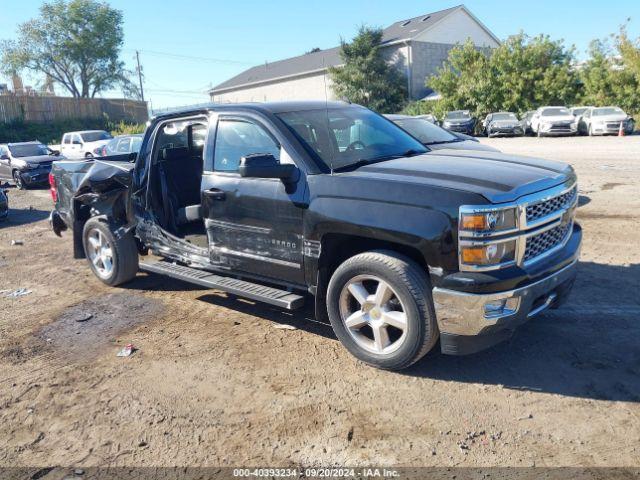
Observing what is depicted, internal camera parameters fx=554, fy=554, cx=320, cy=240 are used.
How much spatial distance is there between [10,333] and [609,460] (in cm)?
509

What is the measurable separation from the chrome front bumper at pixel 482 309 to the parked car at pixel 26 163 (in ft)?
59.8

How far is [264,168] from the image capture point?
13.5 ft

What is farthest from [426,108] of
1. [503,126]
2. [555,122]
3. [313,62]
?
[313,62]

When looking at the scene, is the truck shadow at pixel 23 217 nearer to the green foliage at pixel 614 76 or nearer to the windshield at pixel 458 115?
the windshield at pixel 458 115

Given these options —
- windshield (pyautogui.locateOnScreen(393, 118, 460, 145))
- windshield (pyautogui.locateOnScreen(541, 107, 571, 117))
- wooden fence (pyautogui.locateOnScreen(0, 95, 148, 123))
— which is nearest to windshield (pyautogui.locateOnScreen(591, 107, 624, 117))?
windshield (pyautogui.locateOnScreen(541, 107, 571, 117))

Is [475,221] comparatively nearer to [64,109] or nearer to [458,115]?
[458,115]

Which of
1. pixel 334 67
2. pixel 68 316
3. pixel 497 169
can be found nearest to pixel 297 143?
pixel 497 169

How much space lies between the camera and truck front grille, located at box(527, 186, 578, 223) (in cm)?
366

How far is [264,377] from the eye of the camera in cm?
413

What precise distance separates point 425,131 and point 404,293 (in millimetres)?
6475

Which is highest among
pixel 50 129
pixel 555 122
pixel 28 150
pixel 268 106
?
pixel 50 129

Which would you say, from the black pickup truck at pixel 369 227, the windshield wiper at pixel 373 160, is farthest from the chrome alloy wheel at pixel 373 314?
the windshield wiper at pixel 373 160

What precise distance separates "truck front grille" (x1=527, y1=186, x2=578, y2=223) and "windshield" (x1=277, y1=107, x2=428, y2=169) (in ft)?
4.40

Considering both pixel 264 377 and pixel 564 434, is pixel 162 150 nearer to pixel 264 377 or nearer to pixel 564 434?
pixel 264 377
